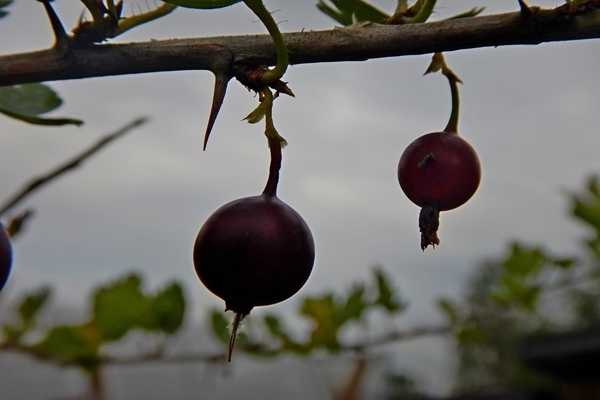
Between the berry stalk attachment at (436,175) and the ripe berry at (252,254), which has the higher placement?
the berry stalk attachment at (436,175)

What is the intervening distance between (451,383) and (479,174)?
563cm

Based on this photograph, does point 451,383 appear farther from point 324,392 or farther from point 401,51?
point 401,51

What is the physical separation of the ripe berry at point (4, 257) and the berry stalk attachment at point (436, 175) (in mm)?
324

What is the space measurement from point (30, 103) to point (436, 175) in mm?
384

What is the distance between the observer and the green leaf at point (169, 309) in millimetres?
1572

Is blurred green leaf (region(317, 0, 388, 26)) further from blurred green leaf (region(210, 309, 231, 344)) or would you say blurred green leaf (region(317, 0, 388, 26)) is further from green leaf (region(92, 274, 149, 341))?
blurred green leaf (region(210, 309, 231, 344))

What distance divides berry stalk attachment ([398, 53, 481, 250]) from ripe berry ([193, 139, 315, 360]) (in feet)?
0.40

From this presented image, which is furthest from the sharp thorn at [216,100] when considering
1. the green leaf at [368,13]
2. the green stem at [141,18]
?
the green leaf at [368,13]

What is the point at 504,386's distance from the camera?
5.62 metres

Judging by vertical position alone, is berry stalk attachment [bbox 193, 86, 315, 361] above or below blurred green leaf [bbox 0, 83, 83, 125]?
below

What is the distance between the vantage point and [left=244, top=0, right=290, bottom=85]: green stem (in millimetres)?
394

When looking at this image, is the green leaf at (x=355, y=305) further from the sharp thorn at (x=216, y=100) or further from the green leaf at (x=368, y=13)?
the sharp thorn at (x=216, y=100)

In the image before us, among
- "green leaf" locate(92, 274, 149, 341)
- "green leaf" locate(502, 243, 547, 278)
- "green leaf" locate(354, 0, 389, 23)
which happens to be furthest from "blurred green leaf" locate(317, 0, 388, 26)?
"green leaf" locate(502, 243, 547, 278)

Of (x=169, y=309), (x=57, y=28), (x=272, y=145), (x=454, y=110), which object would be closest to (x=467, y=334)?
(x=169, y=309)
